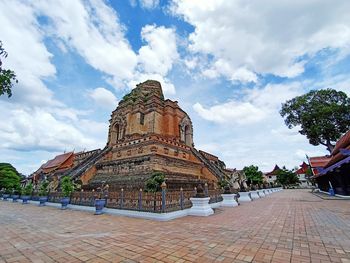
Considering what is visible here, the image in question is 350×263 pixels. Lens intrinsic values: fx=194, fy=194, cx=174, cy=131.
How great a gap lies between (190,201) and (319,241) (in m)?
5.75

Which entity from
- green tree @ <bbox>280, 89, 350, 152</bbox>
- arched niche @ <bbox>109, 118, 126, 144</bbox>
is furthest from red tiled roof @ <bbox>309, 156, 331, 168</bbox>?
arched niche @ <bbox>109, 118, 126, 144</bbox>

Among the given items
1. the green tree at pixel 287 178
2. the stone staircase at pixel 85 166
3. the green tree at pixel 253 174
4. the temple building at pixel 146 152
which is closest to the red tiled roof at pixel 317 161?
the green tree at pixel 253 174

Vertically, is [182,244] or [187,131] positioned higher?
[187,131]

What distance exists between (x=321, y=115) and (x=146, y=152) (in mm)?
23464

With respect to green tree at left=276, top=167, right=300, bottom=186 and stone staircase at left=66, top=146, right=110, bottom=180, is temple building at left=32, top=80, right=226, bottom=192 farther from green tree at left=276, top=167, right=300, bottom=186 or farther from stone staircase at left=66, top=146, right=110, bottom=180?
green tree at left=276, top=167, right=300, bottom=186

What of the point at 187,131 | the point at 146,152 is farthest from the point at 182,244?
the point at 187,131

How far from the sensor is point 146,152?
16.4 metres

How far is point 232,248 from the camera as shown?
A: 4.03m

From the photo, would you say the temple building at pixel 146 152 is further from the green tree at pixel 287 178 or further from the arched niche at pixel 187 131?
the green tree at pixel 287 178

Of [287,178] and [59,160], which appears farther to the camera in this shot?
[287,178]

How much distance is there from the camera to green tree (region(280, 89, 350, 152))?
24656mm

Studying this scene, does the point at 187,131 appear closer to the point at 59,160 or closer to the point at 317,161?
the point at 317,161

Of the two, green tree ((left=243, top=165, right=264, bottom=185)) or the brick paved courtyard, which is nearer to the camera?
the brick paved courtyard

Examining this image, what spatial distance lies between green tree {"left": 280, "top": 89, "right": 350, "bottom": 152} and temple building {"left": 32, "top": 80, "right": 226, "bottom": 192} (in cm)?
1316
